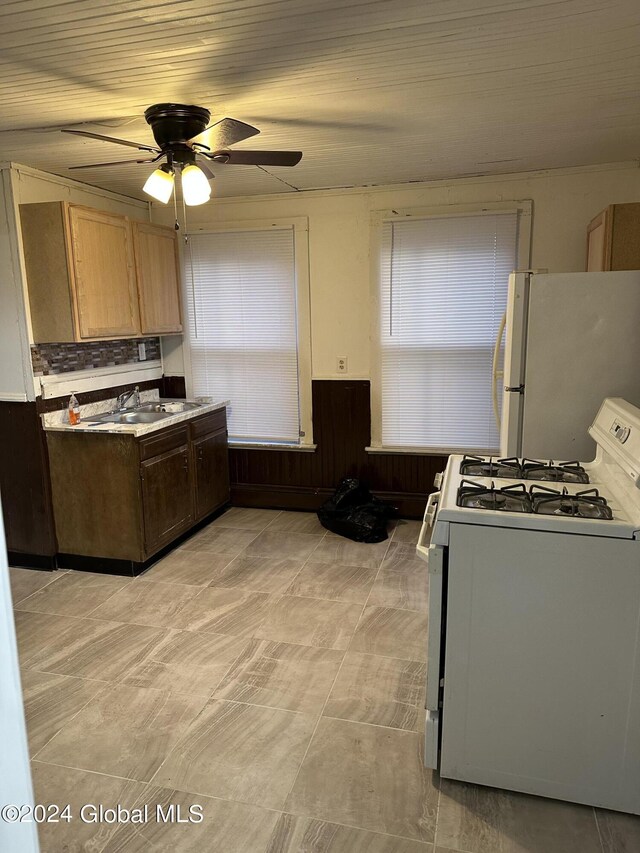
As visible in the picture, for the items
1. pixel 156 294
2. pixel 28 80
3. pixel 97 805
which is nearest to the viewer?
pixel 97 805

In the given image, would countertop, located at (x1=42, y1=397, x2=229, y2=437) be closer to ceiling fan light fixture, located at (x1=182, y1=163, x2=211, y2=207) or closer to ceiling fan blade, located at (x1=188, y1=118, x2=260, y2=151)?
ceiling fan light fixture, located at (x1=182, y1=163, x2=211, y2=207)

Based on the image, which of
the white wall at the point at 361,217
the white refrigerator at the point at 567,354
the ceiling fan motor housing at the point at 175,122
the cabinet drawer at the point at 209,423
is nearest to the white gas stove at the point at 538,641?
the white refrigerator at the point at 567,354

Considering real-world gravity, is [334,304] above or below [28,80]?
below

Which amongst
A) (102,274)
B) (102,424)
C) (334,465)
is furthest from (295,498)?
(102,274)

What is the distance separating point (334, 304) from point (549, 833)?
3.51m

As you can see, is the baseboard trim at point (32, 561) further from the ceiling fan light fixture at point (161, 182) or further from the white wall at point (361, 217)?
the ceiling fan light fixture at point (161, 182)

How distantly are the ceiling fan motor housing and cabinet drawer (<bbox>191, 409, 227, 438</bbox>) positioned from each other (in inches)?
82.0

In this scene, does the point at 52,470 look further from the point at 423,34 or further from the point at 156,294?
the point at 423,34

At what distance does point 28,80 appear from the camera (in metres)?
2.22

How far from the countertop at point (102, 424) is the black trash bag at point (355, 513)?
1208mm

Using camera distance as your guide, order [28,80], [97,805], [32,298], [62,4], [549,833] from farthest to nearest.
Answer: [32,298] → [28,80] → [97,805] → [549,833] → [62,4]

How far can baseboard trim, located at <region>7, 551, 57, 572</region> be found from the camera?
3.82m

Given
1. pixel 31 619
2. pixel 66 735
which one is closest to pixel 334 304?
pixel 31 619

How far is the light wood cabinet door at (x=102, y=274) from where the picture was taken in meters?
3.53
